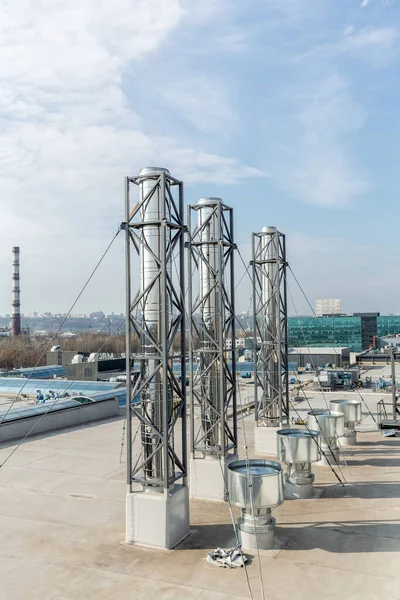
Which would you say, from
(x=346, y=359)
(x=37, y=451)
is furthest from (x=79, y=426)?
(x=346, y=359)

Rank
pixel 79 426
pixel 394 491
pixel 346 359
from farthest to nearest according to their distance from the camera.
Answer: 1. pixel 346 359
2. pixel 79 426
3. pixel 394 491

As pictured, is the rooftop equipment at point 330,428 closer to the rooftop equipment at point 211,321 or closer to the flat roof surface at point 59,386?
the rooftop equipment at point 211,321

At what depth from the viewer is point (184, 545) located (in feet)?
43.8

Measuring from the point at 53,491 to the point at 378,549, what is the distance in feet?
34.2

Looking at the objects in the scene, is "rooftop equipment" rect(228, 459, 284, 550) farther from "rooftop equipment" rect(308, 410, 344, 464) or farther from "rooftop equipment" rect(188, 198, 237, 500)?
"rooftop equipment" rect(308, 410, 344, 464)

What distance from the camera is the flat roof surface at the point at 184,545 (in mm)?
11117

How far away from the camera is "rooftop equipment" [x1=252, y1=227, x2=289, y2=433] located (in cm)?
2352

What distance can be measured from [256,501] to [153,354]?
4.32 metres

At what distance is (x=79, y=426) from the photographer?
30.1 meters

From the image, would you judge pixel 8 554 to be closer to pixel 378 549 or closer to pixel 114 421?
pixel 378 549

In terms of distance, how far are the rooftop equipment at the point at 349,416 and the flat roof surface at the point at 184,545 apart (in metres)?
3.67

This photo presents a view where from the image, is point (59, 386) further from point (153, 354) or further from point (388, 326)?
point (388, 326)

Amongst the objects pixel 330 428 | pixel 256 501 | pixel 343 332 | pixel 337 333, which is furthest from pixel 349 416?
pixel 337 333

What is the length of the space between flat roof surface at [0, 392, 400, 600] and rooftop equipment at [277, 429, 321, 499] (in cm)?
48
